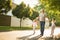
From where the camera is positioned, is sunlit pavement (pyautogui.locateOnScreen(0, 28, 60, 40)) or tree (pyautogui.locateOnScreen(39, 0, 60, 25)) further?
tree (pyautogui.locateOnScreen(39, 0, 60, 25))

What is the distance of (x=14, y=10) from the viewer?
5.52 feet

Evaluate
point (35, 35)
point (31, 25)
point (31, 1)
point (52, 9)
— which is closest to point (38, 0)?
point (31, 1)

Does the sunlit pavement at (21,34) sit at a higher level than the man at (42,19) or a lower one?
lower

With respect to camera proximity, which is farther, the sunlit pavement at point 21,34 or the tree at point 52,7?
the tree at point 52,7

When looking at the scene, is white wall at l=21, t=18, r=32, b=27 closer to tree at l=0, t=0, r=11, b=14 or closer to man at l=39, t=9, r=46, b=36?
man at l=39, t=9, r=46, b=36

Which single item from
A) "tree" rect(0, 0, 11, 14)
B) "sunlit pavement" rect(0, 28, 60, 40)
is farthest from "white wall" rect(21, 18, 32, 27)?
"tree" rect(0, 0, 11, 14)

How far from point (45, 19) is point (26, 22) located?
238 millimetres

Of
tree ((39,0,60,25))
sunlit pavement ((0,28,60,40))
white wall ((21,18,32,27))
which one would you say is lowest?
sunlit pavement ((0,28,60,40))

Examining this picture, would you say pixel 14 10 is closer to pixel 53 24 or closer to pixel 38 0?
pixel 38 0

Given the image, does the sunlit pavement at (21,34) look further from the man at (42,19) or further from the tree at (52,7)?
the tree at (52,7)

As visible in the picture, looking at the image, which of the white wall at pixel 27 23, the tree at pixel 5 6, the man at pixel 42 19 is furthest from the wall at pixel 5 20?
the man at pixel 42 19

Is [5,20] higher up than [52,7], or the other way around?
[52,7]

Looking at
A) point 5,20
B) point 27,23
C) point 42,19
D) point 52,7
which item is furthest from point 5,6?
point 52,7

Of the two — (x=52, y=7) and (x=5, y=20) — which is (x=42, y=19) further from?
(x=5, y=20)
